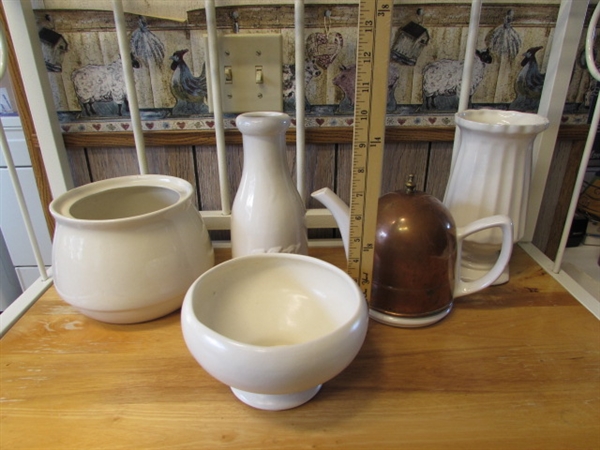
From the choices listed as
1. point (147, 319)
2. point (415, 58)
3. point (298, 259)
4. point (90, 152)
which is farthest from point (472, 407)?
point (90, 152)

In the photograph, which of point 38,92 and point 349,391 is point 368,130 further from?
point 38,92

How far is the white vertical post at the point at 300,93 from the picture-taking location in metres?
0.59

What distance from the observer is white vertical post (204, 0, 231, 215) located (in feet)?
1.94

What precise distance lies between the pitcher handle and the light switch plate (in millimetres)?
345

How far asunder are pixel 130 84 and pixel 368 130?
387 millimetres

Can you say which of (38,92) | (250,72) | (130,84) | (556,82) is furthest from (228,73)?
(556,82)

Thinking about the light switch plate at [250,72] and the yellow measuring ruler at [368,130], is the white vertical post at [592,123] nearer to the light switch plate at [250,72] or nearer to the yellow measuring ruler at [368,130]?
the yellow measuring ruler at [368,130]

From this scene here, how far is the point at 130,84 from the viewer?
0.62 meters

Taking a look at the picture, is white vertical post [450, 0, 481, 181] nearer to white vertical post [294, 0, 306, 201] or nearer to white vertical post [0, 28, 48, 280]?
white vertical post [294, 0, 306, 201]

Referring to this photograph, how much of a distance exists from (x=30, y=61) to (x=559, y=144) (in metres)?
0.86

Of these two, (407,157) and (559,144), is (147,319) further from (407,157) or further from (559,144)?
(559,144)

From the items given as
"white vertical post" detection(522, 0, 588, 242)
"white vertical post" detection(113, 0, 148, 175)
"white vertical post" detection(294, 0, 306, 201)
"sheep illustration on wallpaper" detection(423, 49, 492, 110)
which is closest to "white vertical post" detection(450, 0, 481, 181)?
"sheep illustration on wallpaper" detection(423, 49, 492, 110)

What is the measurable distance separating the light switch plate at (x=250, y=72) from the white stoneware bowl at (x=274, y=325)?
29cm

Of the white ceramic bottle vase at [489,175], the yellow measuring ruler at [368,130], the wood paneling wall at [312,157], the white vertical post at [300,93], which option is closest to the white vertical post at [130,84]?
the wood paneling wall at [312,157]
